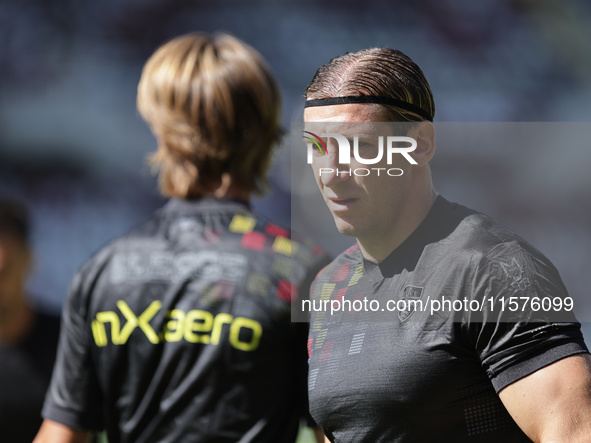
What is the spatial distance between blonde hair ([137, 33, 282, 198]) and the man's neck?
0.27m

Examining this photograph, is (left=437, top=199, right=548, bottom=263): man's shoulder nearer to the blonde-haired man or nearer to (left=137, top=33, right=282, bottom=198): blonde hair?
the blonde-haired man

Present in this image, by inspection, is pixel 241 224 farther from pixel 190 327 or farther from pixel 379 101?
pixel 379 101

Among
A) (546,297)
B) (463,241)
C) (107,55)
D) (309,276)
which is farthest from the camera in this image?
(107,55)

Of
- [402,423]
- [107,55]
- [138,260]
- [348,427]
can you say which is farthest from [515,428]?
[107,55]

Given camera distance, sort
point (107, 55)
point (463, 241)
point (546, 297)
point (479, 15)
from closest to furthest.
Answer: point (546, 297), point (463, 241), point (479, 15), point (107, 55)

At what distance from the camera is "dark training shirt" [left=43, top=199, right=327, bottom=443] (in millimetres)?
1320

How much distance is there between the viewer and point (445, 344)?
1.15m

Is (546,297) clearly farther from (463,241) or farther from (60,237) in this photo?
(60,237)

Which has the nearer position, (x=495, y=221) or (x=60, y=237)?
(x=495, y=221)

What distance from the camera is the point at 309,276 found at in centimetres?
137

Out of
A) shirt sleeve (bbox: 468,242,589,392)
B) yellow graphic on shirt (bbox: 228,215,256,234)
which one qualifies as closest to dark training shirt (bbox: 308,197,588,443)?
shirt sleeve (bbox: 468,242,589,392)

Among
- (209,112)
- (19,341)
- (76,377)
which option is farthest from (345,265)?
(19,341)

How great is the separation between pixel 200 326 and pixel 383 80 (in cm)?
58

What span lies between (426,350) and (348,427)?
22 centimetres
